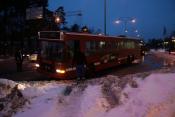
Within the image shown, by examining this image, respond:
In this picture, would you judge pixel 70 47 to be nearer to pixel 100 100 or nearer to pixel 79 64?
pixel 79 64

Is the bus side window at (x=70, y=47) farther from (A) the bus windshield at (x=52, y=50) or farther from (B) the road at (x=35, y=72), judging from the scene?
(B) the road at (x=35, y=72)

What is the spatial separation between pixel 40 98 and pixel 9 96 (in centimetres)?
139

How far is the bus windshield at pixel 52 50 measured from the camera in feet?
71.3

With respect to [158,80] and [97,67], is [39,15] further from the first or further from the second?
[158,80]

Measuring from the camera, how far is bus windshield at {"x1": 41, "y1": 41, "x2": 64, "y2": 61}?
21.7 metres

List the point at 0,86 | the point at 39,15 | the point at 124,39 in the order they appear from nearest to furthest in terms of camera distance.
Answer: the point at 0,86 < the point at 124,39 < the point at 39,15

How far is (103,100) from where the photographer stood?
33.2ft

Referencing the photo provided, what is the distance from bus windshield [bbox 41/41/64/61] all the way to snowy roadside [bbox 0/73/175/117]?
357 inches

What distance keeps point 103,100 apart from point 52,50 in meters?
12.4

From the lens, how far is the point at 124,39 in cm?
3394

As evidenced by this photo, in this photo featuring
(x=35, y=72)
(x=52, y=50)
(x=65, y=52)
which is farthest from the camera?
(x=35, y=72)

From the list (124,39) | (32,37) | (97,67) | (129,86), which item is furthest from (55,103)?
(32,37)

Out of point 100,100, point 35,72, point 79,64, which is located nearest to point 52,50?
point 79,64

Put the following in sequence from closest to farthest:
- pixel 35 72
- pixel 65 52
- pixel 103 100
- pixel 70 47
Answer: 1. pixel 103 100
2. pixel 65 52
3. pixel 70 47
4. pixel 35 72
